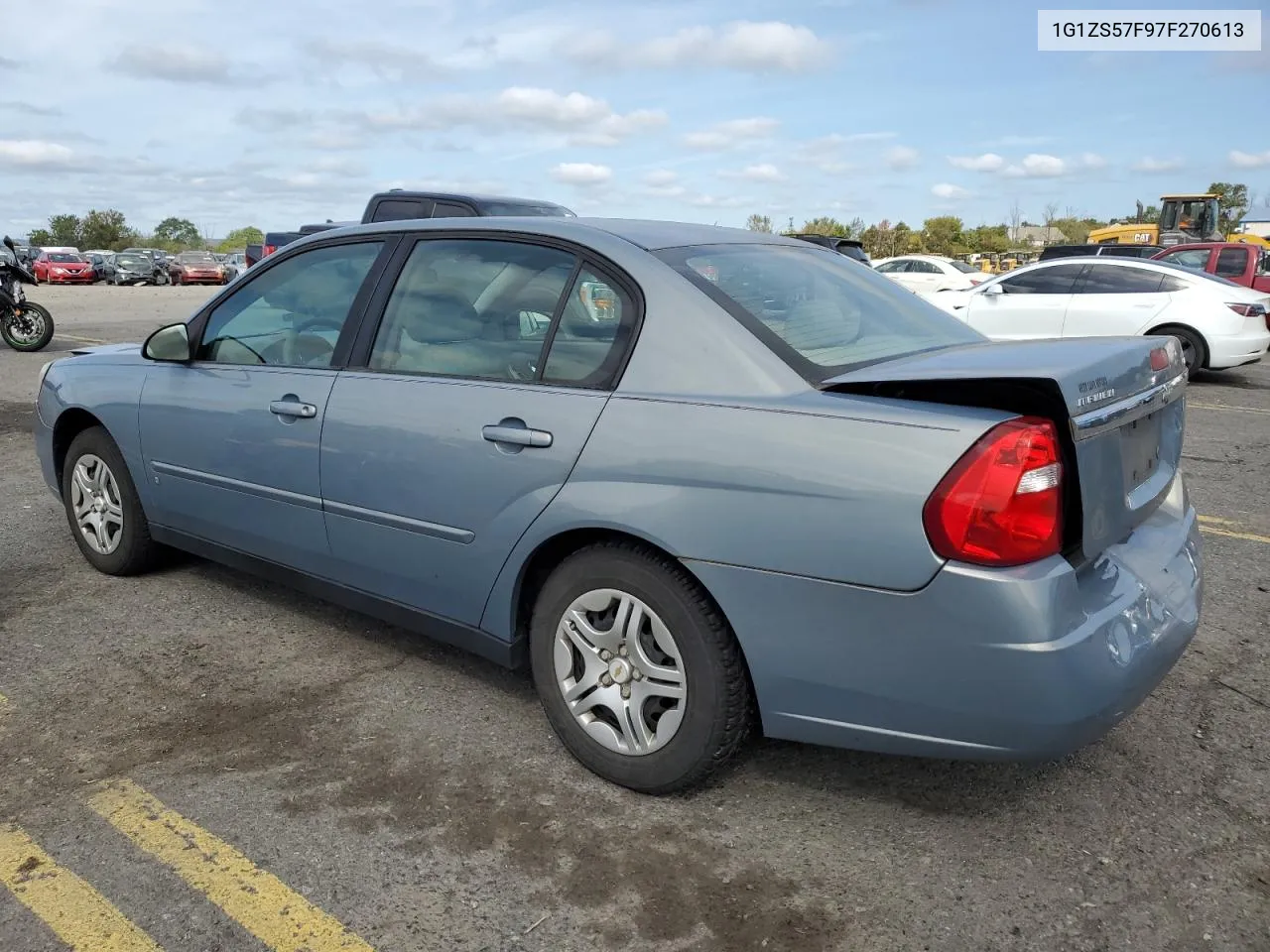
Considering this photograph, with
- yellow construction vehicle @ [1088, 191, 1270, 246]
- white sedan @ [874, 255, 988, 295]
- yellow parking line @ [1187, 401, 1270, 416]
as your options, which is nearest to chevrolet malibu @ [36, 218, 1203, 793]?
yellow parking line @ [1187, 401, 1270, 416]

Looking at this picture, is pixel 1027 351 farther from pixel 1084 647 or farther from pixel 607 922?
pixel 607 922

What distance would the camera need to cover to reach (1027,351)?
8.96 ft

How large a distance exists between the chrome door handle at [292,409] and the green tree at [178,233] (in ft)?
405

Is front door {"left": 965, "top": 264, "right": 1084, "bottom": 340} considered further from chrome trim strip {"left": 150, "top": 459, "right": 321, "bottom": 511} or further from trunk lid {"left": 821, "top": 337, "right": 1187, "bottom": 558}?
chrome trim strip {"left": 150, "top": 459, "right": 321, "bottom": 511}

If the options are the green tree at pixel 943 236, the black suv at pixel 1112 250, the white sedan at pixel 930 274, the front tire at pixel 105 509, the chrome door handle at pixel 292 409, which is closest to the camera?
the chrome door handle at pixel 292 409

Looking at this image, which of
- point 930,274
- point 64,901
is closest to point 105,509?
point 64,901

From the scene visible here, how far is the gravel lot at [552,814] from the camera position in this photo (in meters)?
2.37

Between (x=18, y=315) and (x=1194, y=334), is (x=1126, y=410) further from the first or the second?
(x=18, y=315)

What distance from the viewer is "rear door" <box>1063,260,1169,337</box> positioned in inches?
477

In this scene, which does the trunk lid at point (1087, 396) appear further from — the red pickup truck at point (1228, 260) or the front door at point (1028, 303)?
the red pickup truck at point (1228, 260)

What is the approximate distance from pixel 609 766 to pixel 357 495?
1210mm

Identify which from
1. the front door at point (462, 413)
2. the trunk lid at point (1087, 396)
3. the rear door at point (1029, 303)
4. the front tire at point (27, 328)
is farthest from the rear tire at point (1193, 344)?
the front tire at point (27, 328)

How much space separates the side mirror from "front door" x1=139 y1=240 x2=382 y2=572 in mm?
43

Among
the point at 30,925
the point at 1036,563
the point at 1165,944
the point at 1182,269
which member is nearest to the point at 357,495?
the point at 30,925
